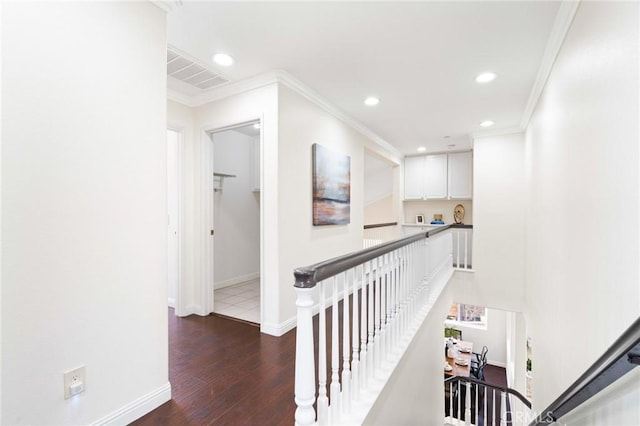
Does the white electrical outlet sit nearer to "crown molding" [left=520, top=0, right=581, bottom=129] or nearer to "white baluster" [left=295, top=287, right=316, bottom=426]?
"white baluster" [left=295, top=287, right=316, bottom=426]

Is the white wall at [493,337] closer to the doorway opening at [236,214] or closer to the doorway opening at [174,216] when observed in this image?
the doorway opening at [236,214]

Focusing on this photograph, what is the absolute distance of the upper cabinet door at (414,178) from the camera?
657cm

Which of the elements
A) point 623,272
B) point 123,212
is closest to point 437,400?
point 623,272

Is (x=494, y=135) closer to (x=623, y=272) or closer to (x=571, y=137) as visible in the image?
(x=571, y=137)

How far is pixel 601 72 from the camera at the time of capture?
1.44 metres

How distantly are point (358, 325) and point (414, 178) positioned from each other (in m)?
5.59

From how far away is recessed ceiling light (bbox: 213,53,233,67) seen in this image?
2511mm

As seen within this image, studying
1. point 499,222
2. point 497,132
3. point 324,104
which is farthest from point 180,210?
point 497,132

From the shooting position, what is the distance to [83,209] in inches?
57.1

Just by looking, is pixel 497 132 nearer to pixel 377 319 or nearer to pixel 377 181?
pixel 377 181

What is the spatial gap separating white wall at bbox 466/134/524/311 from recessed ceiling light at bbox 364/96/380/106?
95.6 inches

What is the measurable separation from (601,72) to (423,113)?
263cm

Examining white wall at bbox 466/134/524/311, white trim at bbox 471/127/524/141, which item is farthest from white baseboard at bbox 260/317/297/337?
white trim at bbox 471/127/524/141

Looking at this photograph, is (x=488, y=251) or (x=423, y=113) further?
(x=488, y=251)
